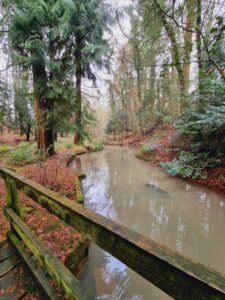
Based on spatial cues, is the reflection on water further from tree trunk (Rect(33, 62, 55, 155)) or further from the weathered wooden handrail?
tree trunk (Rect(33, 62, 55, 155))

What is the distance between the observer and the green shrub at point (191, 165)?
7020mm

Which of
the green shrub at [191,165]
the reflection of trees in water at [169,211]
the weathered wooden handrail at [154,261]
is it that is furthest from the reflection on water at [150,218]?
the weathered wooden handrail at [154,261]

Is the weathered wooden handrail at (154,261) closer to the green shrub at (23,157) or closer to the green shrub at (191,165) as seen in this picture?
the green shrub at (191,165)

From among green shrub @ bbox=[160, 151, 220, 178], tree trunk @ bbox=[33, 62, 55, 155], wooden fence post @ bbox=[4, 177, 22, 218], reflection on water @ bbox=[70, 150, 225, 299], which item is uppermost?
tree trunk @ bbox=[33, 62, 55, 155]

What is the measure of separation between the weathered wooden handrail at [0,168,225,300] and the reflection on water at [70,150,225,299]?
1.96 metres

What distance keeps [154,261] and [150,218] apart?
4018 mm

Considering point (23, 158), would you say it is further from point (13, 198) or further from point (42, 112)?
point (13, 198)

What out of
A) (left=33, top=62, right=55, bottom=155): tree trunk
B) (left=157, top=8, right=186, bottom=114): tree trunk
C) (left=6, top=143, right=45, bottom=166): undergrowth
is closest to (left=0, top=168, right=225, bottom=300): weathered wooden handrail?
(left=157, top=8, right=186, bottom=114): tree trunk

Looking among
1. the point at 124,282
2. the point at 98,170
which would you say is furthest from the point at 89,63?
the point at 124,282

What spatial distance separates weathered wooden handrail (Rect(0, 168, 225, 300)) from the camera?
2.25ft

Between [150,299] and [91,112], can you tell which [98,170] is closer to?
[91,112]

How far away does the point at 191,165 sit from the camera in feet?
24.9

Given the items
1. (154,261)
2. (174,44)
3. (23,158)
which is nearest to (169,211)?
(154,261)

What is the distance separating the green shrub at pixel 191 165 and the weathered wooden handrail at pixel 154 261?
6.55 meters
